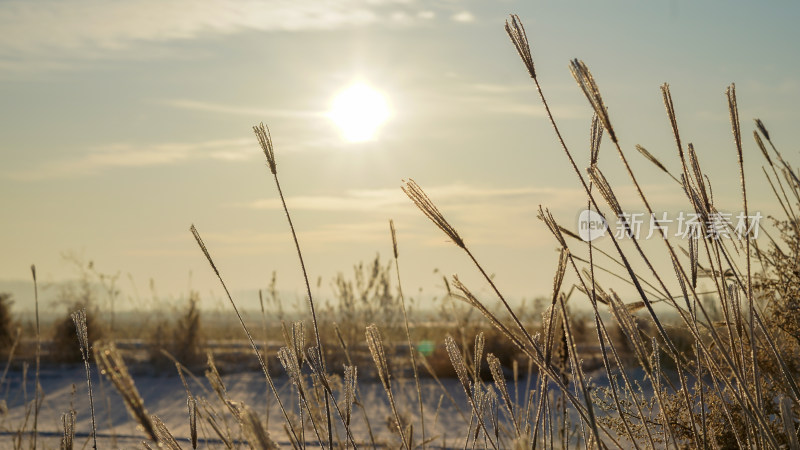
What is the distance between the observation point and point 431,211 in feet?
3.87

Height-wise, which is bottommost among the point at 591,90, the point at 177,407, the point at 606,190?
the point at 177,407

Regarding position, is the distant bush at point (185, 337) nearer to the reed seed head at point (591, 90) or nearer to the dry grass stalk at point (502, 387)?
the dry grass stalk at point (502, 387)

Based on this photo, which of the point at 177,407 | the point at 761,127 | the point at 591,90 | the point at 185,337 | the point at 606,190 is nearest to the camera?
the point at 591,90

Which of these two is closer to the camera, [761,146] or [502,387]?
[502,387]

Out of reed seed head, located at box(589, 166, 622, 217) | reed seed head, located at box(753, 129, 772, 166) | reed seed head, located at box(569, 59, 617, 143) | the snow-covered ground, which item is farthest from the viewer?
the snow-covered ground

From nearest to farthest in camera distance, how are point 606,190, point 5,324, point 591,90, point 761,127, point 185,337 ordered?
point 591,90 → point 606,190 → point 761,127 → point 185,337 → point 5,324

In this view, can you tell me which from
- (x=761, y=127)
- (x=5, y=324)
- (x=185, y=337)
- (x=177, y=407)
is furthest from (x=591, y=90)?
(x=5, y=324)

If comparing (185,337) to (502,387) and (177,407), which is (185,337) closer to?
(177,407)

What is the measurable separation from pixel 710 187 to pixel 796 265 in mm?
1189

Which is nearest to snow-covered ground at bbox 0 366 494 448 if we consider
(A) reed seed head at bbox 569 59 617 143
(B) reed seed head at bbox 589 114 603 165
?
(B) reed seed head at bbox 589 114 603 165

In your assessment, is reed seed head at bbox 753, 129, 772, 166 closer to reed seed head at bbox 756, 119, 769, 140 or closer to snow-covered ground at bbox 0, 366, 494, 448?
reed seed head at bbox 756, 119, 769, 140

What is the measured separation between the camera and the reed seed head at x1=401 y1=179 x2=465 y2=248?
3.88ft

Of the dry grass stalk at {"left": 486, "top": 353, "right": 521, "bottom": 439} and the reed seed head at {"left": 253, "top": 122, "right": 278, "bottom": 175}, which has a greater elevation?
the reed seed head at {"left": 253, "top": 122, "right": 278, "bottom": 175}

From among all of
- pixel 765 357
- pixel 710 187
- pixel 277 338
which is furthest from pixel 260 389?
pixel 710 187
